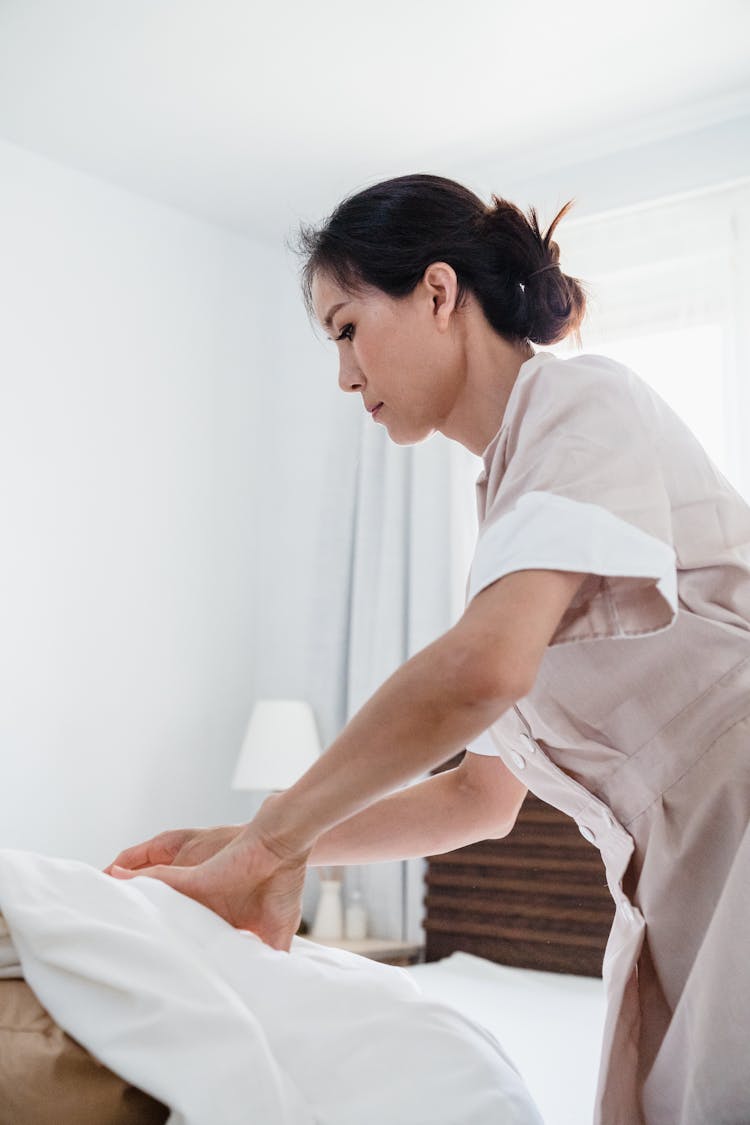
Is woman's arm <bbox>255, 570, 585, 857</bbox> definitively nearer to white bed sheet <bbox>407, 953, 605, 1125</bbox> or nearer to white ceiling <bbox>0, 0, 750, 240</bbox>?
white bed sheet <bbox>407, 953, 605, 1125</bbox>

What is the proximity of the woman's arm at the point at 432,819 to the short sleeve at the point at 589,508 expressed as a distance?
492 mm

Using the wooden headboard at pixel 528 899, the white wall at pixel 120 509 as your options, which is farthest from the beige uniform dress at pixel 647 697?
the white wall at pixel 120 509

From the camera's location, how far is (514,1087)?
982 millimetres

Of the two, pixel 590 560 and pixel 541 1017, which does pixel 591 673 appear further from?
pixel 541 1017

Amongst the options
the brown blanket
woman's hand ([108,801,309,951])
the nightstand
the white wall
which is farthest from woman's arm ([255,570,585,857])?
the white wall

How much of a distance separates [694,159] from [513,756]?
319 cm

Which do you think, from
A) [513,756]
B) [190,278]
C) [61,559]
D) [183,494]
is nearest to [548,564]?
[513,756]

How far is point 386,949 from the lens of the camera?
3633 mm

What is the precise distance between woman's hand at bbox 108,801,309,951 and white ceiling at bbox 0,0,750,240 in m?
2.91

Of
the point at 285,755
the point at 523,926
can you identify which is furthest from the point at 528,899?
the point at 285,755

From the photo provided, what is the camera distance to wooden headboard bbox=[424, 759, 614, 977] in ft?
10.8

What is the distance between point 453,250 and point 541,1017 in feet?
6.06

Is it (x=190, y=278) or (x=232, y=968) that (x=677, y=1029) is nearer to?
(x=232, y=968)

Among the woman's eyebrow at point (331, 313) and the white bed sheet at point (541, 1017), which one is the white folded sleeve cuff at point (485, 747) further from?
the woman's eyebrow at point (331, 313)
